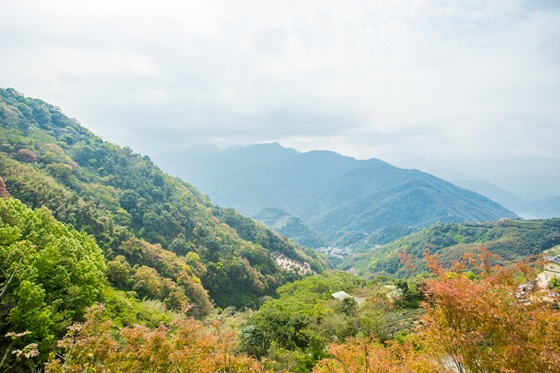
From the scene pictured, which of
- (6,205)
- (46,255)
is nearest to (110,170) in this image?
(6,205)

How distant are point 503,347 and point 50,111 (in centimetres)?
10874

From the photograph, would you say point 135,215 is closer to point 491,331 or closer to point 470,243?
point 491,331

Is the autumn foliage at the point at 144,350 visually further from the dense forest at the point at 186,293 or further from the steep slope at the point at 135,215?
the steep slope at the point at 135,215

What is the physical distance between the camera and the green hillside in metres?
82.4

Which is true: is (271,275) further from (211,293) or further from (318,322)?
(318,322)

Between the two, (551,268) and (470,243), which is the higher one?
(551,268)

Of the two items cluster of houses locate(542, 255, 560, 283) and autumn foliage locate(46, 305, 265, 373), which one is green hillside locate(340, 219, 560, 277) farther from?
autumn foliage locate(46, 305, 265, 373)

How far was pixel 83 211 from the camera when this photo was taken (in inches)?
1455

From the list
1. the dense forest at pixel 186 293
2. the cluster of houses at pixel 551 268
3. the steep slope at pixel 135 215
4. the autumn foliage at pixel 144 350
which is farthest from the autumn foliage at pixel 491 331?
the cluster of houses at pixel 551 268

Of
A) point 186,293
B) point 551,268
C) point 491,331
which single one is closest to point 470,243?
point 551,268

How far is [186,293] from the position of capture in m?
36.5

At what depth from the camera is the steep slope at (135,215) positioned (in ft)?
113

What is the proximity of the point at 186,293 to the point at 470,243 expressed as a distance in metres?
101

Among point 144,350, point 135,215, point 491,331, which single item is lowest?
point 144,350
